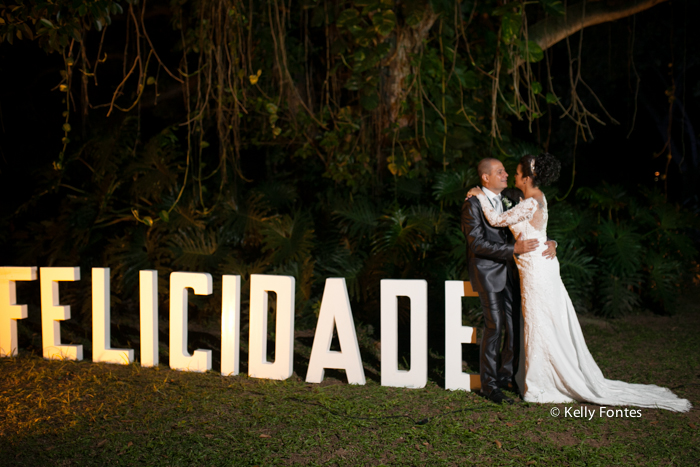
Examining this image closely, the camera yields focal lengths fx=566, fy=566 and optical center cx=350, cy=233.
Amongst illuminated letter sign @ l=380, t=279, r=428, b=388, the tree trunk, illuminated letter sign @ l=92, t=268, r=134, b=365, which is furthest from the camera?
the tree trunk

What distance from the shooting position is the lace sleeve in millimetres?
4082

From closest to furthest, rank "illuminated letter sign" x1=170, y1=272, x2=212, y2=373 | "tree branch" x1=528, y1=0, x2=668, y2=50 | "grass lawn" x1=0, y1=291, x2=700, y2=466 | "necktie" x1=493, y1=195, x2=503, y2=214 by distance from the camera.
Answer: "grass lawn" x1=0, y1=291, x2=700, y2=466
"necktie" x1=493, y1=195, x2=503, y2=214
"illuminated letter sign" x1=170, y1=272, x2=212, y2=373
"tree branch" x1=528, y1=0, x2=668, y2=50

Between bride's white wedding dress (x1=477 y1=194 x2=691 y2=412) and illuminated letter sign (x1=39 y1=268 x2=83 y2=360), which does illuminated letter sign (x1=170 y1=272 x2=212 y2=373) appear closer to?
illuminated letter sign (x1=39 y1=268 x2=83 y2=360)

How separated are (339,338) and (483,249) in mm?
1318

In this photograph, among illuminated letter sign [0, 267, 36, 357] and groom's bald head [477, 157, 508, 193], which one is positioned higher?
groom's bald head [477, 157, 508, 193]

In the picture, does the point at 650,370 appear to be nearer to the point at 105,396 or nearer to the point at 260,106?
the point at 105,396

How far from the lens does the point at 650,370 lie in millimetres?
5039

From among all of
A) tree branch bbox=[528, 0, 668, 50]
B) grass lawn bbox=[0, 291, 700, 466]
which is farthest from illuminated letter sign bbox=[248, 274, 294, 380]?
tree branch bbox=[528, 0, 668, 50]

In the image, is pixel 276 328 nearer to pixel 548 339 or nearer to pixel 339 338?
pixel 339 338

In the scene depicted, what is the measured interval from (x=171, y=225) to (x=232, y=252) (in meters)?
0.81

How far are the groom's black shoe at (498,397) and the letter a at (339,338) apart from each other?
101cm

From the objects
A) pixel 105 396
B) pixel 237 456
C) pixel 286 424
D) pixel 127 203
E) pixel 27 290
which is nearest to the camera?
pixel 237 456

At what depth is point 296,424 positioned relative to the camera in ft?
12.4

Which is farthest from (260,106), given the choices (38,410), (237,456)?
(237,456)
